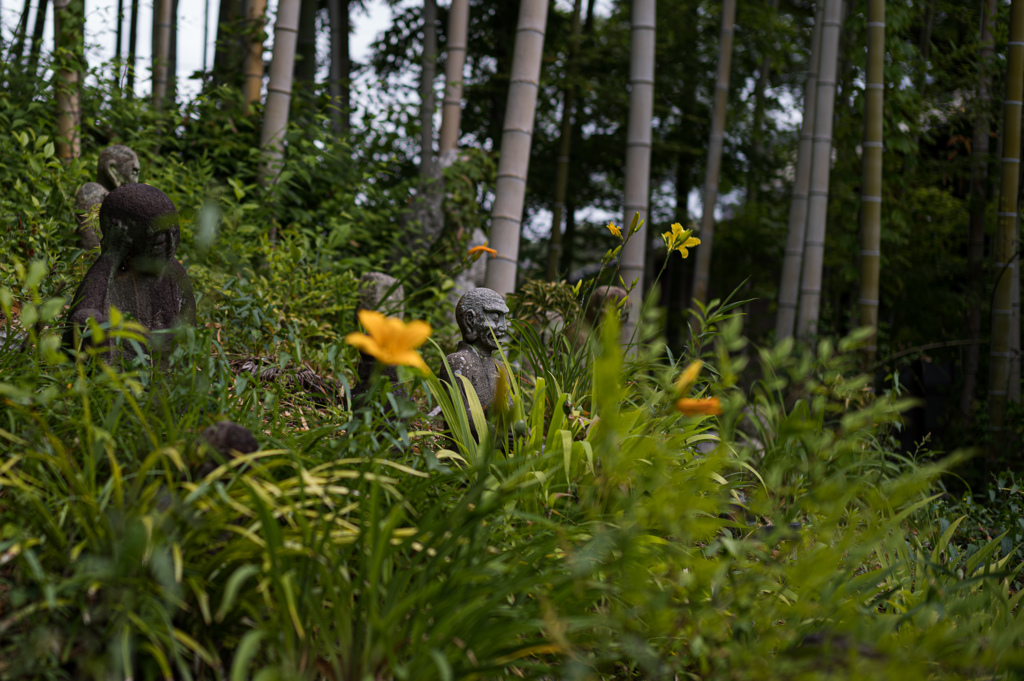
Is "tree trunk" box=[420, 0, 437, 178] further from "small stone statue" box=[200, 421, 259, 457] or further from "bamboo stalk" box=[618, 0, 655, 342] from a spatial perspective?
"small stone statue" box=[200, 421, 259, 457]

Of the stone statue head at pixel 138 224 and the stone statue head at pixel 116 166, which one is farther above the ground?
the stone statue head at pixel 116 166

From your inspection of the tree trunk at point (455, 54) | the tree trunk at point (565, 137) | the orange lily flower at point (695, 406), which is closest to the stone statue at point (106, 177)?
the tree trunk at point (455, 54)

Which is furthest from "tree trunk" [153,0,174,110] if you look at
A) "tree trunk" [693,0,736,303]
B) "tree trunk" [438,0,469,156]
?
"tree trunk" [693,0,736,303]

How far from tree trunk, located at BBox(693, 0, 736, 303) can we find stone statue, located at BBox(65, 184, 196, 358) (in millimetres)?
5953

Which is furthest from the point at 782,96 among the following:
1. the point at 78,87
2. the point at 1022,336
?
the point at 78,87

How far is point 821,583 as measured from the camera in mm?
1415

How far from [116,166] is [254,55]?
207 centimetres

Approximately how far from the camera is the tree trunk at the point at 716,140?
24.1 feet

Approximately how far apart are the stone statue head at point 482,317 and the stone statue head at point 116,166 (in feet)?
7.66

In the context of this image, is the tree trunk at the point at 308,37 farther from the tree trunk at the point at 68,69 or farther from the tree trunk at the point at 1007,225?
the tree trunk at the point at 1007,225

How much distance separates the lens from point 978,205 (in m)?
6.01

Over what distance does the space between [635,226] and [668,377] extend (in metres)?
0.49

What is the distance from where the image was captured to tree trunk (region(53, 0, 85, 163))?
423cm

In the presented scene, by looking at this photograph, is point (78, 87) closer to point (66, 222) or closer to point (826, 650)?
point (66, 222)
